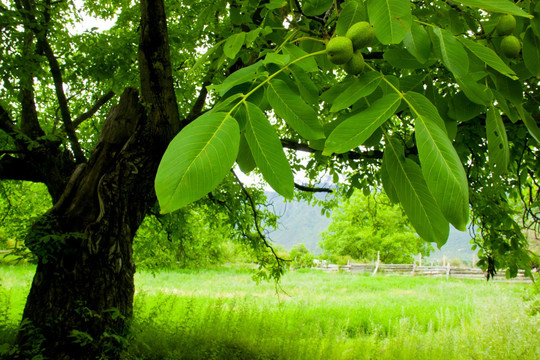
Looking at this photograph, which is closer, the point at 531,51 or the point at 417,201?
the point at 417,201

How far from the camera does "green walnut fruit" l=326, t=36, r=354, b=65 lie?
64 cm

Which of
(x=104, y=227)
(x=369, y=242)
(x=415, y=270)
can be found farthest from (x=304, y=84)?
(x=369, y=242)

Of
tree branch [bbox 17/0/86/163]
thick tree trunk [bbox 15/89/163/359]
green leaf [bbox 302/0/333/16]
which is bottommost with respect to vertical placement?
thick tree trunk [bbox 15/89/163/359]

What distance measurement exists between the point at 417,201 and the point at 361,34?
1.05ft

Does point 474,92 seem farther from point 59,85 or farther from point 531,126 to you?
point 59,85

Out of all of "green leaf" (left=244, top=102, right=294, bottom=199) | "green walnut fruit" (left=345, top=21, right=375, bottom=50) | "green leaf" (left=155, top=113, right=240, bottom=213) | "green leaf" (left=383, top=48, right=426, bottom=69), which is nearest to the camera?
"green leaf" (left=155, top=113, right=240, bottom=213)

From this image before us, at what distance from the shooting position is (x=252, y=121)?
0.60m

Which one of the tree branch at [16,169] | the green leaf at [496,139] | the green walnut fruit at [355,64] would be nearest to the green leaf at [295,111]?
the green walnut fruit at [355,64]

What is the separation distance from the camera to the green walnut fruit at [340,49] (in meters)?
0.64

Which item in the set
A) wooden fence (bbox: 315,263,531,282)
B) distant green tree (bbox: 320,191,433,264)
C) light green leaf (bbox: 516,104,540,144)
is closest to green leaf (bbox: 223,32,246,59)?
light green leaf (bbox: 516,104,540,144)

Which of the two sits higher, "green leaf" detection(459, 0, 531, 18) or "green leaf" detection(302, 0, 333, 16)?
"green leaf" detection(302, 0, 333, 16)

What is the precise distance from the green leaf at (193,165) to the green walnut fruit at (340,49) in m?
0.27

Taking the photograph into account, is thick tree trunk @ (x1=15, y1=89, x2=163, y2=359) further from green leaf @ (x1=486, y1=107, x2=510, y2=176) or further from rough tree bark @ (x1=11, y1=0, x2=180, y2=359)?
green leaf @ (x1=486, y1=107, x2=510, y2=176)

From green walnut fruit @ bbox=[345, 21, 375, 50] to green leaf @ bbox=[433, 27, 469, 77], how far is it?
13 centimetres
